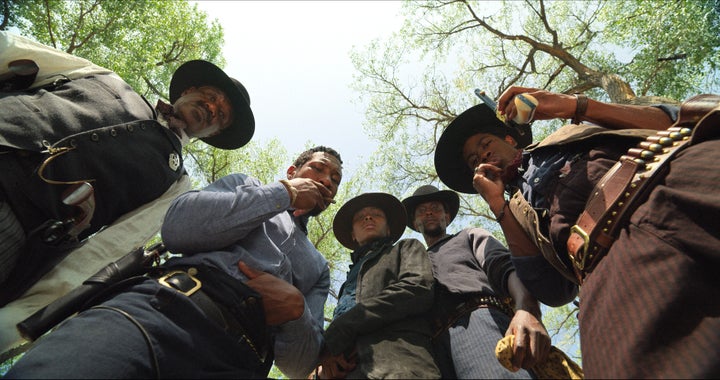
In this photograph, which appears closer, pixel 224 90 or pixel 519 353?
pixel 519 353

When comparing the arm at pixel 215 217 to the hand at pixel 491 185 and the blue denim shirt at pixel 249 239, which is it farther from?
the hand at pixel 491 185

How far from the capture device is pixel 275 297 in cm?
184

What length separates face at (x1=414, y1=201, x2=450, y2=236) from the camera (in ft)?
14.4

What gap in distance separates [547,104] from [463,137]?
1312 mm

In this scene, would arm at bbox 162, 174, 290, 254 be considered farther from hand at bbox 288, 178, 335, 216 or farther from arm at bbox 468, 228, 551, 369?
arm at bbox 468, 228, 551, 369

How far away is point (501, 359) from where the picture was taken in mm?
1899

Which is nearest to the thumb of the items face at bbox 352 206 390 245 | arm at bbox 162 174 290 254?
arm at bbox 162 174 290 254

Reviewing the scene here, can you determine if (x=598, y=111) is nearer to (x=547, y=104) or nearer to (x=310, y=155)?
(x=547, y=104)

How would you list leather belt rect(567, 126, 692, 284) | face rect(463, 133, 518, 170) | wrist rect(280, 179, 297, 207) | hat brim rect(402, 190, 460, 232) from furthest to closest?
hat brim rect(402, 190, 460, 232) < face rect(463, 133, 518, 170) < wrist rect(280, 179, 297, 207) < leather belt rect(567, 126, 692, 284)

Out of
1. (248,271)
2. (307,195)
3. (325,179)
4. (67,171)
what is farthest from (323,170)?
(67,171)

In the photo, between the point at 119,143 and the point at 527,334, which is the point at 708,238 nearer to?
the point at 527,334

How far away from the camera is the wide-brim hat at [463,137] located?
3445mm

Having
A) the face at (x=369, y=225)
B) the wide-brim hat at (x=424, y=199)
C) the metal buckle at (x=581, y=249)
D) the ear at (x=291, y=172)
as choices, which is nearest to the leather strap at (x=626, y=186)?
the metal buckle at (x=581, y=249)

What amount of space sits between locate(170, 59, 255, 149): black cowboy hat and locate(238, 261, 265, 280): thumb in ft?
6.86
